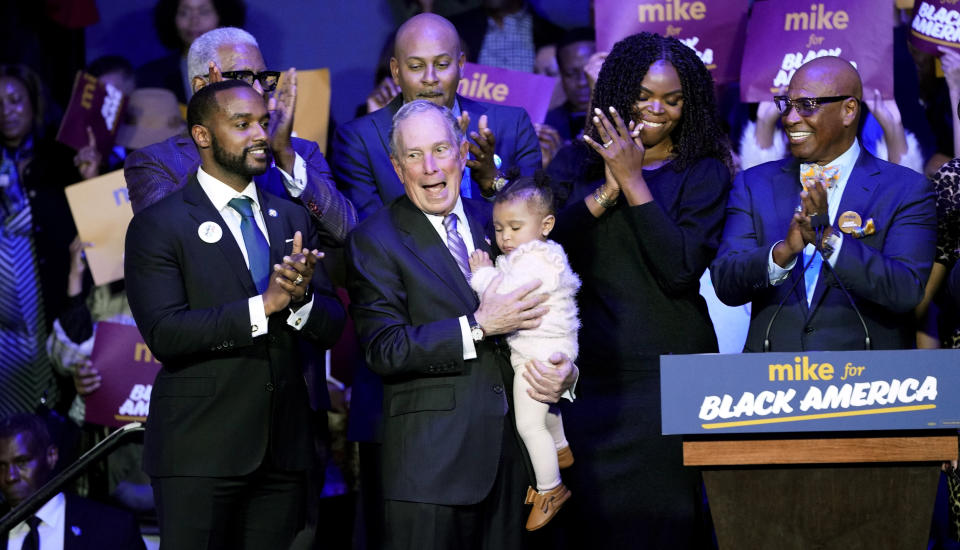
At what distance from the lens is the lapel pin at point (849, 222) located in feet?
11.1

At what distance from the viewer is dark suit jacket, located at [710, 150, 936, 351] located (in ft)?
10.6

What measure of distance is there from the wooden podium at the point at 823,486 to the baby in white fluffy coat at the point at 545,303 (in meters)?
0.57

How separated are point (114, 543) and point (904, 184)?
3.32 meters

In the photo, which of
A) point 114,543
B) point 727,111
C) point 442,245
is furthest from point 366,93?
point 442,245

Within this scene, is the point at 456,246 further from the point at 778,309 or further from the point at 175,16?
the point at 175,16

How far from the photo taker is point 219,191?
339cm

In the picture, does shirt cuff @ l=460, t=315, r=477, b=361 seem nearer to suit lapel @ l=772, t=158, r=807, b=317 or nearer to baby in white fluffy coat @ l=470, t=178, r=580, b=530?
baby in white fluffy coat @ l=470, t=178, r=580, b=530

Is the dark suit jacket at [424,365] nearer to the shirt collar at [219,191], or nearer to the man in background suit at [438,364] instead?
the man in background suit at [438,364]

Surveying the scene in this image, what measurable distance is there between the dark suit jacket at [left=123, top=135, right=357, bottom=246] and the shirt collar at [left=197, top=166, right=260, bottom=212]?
226mm

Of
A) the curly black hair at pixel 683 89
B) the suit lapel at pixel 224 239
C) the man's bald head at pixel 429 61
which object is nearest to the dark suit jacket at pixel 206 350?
the suit lapel at pixel 224 239

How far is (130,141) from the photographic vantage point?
19.7 ft

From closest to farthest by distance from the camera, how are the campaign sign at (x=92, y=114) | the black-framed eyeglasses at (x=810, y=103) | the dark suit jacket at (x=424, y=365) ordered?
the dark suit jacket at (x=424, y=365) < the black-framed eyeglasses at (x=810, y=103) < the campaign sign at (x=92, y=114)

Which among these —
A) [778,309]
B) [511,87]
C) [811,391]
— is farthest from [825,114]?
[511,87]

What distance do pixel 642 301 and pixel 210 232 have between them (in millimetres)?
1351
